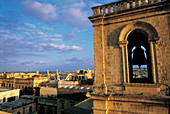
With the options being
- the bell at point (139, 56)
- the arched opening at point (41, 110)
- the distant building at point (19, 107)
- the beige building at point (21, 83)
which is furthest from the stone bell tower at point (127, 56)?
the beige building at point (21, 83)

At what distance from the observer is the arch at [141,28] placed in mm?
8070

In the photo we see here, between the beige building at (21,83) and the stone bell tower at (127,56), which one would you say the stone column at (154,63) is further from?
the beige building at (21,83)

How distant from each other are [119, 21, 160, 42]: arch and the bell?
483 centimetres

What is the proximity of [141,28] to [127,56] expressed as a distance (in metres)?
2.29

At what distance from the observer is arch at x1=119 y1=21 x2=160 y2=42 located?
807 cm

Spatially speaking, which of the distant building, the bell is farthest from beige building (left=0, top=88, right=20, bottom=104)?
the bell

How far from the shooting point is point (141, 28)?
27.8 ft

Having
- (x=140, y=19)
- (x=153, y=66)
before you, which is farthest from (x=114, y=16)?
(x=153, y=66)

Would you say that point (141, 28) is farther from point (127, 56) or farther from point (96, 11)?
point (96, 11)

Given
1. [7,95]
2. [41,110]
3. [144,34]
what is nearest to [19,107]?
[41,110]

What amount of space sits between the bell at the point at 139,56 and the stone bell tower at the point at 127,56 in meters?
3.83

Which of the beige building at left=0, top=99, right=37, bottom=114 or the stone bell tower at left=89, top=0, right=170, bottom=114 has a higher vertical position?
the stone bell tower at left=89, top=0, right=170, bottom=114

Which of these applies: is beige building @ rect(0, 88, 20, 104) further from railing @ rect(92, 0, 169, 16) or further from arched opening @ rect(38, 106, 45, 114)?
railing @ rect(92, 0, 169, 16)

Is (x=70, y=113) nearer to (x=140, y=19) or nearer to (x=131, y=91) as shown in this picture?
(x=131, y=91)
